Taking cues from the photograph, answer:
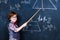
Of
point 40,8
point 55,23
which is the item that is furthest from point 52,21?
point 40,8

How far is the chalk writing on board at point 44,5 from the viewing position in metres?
2.81

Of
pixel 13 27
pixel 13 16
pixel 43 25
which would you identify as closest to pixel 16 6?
pixel 13 16

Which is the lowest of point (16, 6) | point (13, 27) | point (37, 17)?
point (13, 27)

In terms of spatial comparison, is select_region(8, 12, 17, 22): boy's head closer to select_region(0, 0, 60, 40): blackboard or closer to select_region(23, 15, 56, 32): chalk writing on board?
select_region(0, 0, 60, 40): blackboard

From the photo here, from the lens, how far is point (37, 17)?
9.36 feet

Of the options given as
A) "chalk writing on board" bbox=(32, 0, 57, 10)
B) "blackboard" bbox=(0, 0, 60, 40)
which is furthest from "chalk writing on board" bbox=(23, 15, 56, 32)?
"chalk writing on board" bbox=(32, 0, 57, 10)

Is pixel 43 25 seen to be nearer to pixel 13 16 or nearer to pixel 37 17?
pixel 37 17

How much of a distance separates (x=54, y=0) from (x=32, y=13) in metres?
0.34

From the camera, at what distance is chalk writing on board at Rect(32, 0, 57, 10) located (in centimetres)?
281

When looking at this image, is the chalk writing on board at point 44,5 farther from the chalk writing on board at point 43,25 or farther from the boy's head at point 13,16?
the boy's head at point 13,16

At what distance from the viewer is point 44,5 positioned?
2.82 metres

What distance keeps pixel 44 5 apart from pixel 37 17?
0.61 feet

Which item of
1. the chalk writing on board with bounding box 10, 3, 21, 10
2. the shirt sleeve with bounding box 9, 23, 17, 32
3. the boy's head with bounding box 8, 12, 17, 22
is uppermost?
the chalk writing on board with bounding box 10, 3, 21, 10

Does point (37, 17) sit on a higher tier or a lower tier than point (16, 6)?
lower
